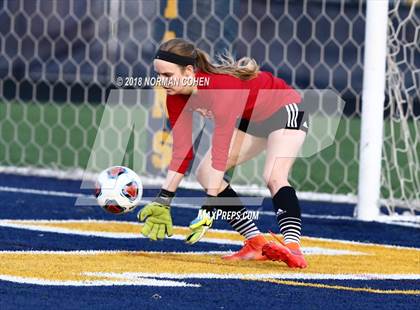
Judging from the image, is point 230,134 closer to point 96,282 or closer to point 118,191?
point 118,191

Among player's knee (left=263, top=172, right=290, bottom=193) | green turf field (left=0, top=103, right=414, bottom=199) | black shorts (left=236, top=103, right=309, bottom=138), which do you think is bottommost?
green turf field (left=0, top=103, right=414, bottom=199)

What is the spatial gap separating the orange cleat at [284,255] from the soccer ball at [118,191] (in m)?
0.72

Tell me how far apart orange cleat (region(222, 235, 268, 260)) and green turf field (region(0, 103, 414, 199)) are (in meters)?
3.25

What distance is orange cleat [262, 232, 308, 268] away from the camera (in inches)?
208

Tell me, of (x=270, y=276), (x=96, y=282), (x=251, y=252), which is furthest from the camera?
(x=251, y=252)

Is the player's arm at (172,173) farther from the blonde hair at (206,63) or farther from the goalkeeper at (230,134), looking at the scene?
the blonde hair at (206,63)

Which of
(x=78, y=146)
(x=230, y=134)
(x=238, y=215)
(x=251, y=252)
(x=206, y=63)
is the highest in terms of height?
(x=206, y=63)

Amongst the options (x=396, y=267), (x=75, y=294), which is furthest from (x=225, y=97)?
(x=75, y=294)

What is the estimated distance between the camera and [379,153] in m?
7.35

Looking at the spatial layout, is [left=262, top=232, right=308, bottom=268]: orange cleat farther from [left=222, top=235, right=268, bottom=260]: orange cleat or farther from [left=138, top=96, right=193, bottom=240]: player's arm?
[left=138, top=96, right=193, bottom=240]: player's arm

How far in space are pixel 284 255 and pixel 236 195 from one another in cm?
53

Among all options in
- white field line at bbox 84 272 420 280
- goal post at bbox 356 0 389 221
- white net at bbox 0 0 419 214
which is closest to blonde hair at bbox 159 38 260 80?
white field line at bbox 84 272 420 280

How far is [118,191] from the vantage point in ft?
18.8

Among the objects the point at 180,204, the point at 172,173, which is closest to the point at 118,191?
the point at 172,173
